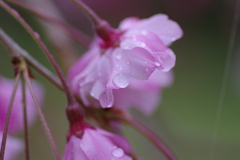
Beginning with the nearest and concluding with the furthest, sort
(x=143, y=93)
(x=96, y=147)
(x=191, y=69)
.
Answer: (x=96, y=147), (x=143, y=93), (x=191, y=69)

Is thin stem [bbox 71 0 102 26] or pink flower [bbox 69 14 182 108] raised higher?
thin stem [bbox 71 0 102 26]

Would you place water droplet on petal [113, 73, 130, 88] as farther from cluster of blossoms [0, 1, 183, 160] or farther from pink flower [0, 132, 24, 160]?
pink flower [0, 132, 24, 160]

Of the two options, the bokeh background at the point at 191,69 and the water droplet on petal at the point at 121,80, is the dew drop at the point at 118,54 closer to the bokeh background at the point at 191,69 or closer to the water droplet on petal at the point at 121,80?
the water droplet on petal at the point at 121,80

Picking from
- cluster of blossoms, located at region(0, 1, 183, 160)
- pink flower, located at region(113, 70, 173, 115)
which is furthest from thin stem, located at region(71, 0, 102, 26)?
pink flower, located at region(113, 70, 173, 115)

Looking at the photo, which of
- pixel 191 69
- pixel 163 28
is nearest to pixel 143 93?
pixel 163 28

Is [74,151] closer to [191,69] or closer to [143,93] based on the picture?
[143,93]
